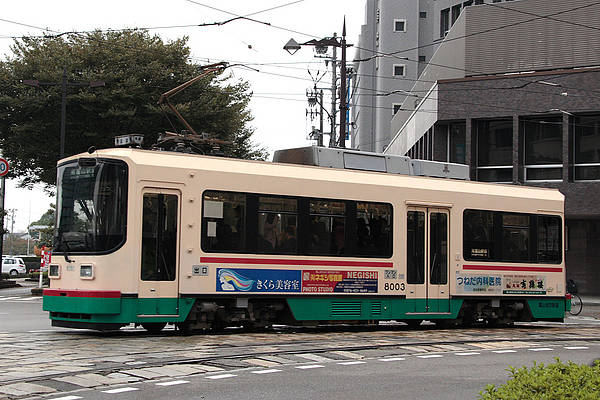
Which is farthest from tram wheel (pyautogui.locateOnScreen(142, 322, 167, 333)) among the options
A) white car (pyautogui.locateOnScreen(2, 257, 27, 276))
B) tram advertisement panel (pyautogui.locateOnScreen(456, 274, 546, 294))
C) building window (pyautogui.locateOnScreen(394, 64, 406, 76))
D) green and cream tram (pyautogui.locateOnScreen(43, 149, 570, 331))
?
building window (pyautogui.locateOnScreen(394, 64, 406, 76))

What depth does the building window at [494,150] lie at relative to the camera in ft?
129

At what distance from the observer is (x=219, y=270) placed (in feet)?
50.8

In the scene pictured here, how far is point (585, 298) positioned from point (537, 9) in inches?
515

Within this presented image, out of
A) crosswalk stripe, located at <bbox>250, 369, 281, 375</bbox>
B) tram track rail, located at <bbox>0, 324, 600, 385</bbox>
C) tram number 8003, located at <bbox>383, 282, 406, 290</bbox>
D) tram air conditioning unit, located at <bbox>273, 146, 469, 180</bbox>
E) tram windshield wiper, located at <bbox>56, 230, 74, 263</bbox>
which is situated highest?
tram air conditioning unit, located at <bbox>273, 146, 469, 180</bbox>

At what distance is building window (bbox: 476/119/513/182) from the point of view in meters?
39.4

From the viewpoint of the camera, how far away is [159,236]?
15.0m

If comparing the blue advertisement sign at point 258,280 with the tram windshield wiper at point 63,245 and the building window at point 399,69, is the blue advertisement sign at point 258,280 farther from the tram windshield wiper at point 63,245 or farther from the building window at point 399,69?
the building window at point 399,69

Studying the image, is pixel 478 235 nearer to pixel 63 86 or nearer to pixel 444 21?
pixel 63 86

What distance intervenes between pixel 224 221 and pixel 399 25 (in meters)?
65.0

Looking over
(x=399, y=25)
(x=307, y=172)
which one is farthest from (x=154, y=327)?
(x=399, y=25)

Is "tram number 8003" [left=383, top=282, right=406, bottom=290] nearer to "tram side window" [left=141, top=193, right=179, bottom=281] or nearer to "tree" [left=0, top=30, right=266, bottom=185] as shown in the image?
"tram side window" [left=141, top=193, right=179, bottom=281]

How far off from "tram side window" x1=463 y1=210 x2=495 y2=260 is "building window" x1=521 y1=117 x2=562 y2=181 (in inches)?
793

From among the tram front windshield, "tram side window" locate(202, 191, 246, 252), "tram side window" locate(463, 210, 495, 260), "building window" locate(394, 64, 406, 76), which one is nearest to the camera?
the tram front windshield

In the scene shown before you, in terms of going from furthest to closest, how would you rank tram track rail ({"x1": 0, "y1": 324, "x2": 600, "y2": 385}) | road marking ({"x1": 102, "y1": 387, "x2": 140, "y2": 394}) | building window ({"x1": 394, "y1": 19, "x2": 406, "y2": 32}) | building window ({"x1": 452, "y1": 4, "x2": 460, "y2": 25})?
building window ({"x1": 394, "y1": 19, "x2": 406, "y2": 32}) → building window ({"x1": 452, "y1": 4, "x2": 460, "y2": 25}) → tram track rail ({"x1": 0, "y1": 324, "x2": 600, "y2": 385}) → road marking ({"x1": 102, "y1": 387, "x2": 140, "y2": 394})
